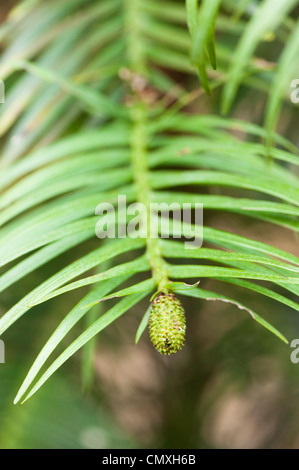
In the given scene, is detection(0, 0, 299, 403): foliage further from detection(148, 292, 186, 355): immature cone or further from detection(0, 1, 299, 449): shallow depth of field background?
detection(0, 1, 299, 449): shallow depth of field background

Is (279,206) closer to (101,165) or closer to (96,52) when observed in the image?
(101,165)

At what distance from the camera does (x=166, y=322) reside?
12.1 inches

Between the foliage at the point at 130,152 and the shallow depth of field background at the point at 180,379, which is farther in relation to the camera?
the shallow depth of field background at the point at 180,379

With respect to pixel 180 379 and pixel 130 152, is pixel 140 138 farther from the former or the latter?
pixel 180 379

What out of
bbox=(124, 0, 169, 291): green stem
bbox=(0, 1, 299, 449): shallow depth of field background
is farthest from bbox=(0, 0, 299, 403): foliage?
bbox=(0, 1, 299, 449): shallow depth of field background

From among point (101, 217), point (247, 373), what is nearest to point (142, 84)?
point (101, 217)

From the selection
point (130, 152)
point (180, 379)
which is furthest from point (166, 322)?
point (180, 379)

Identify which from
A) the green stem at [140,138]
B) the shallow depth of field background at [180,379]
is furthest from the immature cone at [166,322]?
the shallow depth of field background at [180,379]

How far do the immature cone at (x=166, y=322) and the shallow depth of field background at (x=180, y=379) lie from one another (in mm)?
478

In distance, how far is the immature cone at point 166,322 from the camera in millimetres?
306

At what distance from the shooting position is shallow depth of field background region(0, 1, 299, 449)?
76 cm

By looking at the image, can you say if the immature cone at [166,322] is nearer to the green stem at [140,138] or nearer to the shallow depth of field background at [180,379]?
the green stem at [140,138]

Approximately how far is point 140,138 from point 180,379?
23.3 inches

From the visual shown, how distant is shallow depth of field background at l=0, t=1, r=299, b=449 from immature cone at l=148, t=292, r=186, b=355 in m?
0.48
